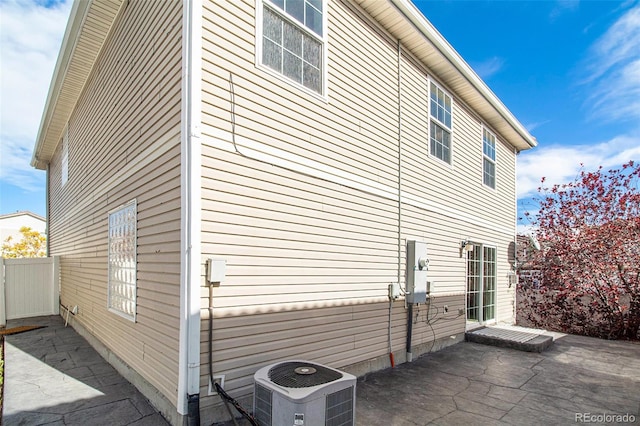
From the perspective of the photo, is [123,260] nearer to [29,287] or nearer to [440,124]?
[440,124]

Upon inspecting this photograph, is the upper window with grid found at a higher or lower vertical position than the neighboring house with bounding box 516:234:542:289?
higher

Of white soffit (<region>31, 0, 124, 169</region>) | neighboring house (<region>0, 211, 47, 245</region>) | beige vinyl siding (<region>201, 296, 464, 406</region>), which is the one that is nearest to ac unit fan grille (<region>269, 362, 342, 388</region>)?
beige vinyl siding (<region>201, 296, 464, 406</region>)

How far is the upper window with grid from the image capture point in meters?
4.05

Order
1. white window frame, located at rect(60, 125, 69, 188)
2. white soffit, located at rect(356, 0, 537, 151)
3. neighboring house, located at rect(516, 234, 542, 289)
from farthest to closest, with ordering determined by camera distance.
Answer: neighboring house, located at rect(516, 234, 542, 289) → white window frame, located at rect(60, 125, 69, 188) → white soffit, located at rect(356, 0, 537, 151)

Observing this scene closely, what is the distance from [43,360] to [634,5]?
36.8ft

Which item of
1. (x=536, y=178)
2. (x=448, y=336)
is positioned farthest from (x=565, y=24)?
(x=448, y=336)

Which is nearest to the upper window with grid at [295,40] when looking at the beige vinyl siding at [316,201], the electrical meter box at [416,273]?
the beige vinyl siding at [316,201]

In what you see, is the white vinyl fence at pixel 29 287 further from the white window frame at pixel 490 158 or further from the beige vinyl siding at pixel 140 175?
the white window frame at pixel 490 158

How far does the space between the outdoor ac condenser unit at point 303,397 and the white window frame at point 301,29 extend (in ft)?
9.95

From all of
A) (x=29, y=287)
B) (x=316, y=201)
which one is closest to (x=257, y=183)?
(x=316, y=201)

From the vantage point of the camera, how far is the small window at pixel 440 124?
7.01m

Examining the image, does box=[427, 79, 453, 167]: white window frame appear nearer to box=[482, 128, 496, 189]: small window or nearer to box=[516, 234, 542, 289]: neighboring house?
box=[482, 128, 496, 189]: small window

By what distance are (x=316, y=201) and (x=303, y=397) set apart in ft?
7.60

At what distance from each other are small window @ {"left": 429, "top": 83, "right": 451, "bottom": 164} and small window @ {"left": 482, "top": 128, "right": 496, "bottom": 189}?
196cm
